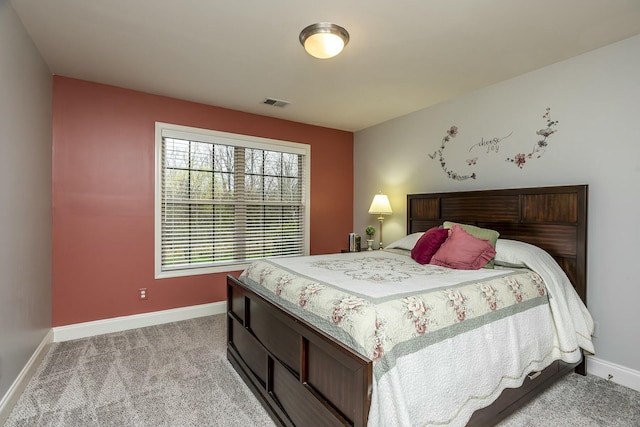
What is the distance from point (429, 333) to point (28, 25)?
10.6ft

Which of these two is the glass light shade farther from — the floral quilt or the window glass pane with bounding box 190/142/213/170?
the window glass pane with bounding box 190/142/213/170

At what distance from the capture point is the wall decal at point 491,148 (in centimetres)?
Answer: 276

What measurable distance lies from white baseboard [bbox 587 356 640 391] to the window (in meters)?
3.17

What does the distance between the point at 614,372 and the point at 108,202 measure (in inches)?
182

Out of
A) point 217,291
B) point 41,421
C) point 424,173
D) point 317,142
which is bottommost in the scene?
point 41,421

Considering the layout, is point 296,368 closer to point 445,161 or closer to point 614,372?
point 614,372

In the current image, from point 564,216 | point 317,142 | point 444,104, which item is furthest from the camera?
point 317,142

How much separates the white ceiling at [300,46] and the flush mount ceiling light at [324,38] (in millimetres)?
47

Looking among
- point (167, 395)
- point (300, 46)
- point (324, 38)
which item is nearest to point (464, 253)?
point (324, 38)

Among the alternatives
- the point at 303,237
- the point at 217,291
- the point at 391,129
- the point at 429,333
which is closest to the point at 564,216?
the point at 429,333

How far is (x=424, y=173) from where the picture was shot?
3.88 m

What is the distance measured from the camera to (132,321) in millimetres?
3350

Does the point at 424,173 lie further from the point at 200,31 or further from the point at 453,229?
the point at 200,31

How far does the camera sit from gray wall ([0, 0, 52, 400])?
193 cm
